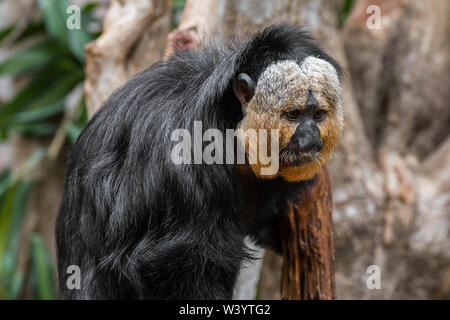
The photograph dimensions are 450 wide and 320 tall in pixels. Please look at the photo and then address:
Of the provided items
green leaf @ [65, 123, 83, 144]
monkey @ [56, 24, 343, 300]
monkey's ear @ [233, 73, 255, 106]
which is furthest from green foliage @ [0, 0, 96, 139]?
monkey's ear @ [233, 73, 255, 106]

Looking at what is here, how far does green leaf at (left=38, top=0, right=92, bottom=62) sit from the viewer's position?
5.22 metres

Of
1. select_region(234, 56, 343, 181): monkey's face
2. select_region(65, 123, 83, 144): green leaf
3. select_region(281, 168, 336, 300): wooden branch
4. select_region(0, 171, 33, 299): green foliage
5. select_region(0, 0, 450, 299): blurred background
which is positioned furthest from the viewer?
select_region(0, 171, 33, 299): green foliage

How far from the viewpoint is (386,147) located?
5.02m

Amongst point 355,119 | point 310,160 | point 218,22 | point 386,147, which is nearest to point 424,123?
point 386,147

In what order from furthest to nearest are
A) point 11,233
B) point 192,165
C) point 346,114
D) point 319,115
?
point 11,233 < point 346,114 < point 319,115 < point 192,165

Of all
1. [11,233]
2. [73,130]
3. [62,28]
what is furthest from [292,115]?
[11,233]

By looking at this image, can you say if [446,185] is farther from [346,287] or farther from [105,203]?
[105,203]

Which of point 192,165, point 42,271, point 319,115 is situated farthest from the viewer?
point 42,271

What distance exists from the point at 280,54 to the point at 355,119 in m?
2.12

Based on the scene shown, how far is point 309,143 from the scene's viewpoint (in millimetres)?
2500

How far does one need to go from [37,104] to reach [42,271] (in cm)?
150

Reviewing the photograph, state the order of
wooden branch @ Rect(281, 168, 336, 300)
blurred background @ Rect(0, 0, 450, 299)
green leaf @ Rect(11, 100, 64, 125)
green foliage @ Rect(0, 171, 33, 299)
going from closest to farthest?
wooden branch @ Rect(281, 168, 336, 300)
blurred background @ Rect(0, 0, 450, 299)
green foliage @ Rect(0, 171, 33, 299)
green leaf @ Rect(11, 100, 64, 125)

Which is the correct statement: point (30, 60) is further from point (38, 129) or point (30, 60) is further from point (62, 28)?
point (38, 129)

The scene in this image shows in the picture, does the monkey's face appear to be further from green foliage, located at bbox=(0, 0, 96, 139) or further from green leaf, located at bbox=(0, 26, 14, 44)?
green leaf, located at bbox=(0, 26, 14, 44)
